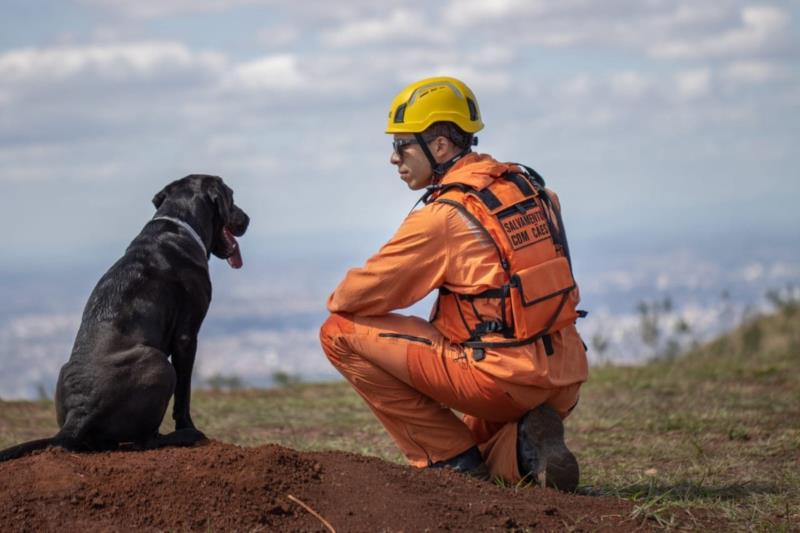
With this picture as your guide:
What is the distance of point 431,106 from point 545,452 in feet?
5.74

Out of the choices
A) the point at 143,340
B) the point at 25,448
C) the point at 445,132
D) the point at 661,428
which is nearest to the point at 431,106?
the point at 445,132

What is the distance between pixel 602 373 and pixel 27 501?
6.28 m

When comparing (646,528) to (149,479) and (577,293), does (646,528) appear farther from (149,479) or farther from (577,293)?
(149,479)

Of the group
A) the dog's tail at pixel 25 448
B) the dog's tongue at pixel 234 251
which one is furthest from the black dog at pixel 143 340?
the dog's tongue at pixel 234 251

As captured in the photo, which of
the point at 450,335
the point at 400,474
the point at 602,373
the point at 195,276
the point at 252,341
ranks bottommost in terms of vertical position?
the point at 252,341

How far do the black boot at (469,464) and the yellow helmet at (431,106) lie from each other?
160 cm

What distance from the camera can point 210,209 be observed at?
650 cm

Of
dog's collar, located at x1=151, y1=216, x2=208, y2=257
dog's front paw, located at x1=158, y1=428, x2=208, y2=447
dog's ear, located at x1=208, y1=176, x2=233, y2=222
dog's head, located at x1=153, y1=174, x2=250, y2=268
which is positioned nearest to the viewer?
dog's front paw, located at x1=158, y1=428, x2=208, y2=447

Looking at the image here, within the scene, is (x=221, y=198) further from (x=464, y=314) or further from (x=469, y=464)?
(x=469, y=464)

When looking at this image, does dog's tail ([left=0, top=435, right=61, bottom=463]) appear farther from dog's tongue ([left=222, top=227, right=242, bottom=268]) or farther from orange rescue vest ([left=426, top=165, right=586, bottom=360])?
orange rescue vest ([left=426, top=165, right=586, bottom=360])

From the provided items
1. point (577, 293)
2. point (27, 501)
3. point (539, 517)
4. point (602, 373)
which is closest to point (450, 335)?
point (577, 293)

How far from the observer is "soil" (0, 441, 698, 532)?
14.8ft

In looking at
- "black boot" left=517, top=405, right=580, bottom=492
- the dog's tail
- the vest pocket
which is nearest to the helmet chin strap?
the vest pocket

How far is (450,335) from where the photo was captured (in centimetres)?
538
